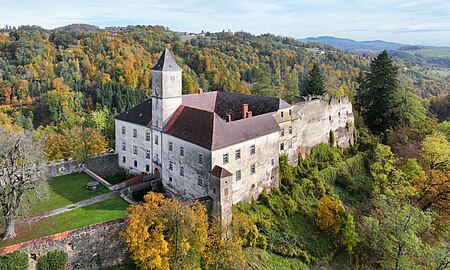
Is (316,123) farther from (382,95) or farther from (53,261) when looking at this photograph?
(53,261)

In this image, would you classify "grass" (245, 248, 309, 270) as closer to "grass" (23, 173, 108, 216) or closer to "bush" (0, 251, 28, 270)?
"bush" (0, 251, 28, 270)

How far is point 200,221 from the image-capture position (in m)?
24.4

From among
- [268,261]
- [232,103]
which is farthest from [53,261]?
[232,103]

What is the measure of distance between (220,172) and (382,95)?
37550mm

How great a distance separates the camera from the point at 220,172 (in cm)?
2845

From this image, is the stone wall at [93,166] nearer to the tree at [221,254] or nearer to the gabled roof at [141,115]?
the gabled roof at [141,115]

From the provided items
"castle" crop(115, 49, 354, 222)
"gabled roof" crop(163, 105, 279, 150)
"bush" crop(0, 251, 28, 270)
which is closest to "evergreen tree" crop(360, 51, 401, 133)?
"castle" crop(115, 49, 354, 222)

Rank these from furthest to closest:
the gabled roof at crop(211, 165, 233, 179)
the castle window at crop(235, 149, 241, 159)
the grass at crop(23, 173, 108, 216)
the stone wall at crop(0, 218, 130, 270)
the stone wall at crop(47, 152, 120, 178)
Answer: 1. the stone wall at crop(47, 152, 120, 178)
2. the castle window at crop(235, 149, 241, 159)
3. the grass at crop(23, 173, 108, 216)
4. the gabled roof at crop(211, 165, 233, 179)
5. the stone wall at crop(0, 218, 130, 270)

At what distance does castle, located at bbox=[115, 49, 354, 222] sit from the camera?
3034cm

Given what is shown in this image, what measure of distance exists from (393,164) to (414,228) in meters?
17.4

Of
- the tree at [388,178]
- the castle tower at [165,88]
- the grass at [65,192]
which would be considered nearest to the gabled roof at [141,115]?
the castle tower at [165,88]

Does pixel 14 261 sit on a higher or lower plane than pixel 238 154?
lower

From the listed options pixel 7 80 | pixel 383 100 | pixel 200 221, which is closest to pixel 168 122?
pixel 200 221

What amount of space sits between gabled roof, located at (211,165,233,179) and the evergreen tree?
36.2 meters
